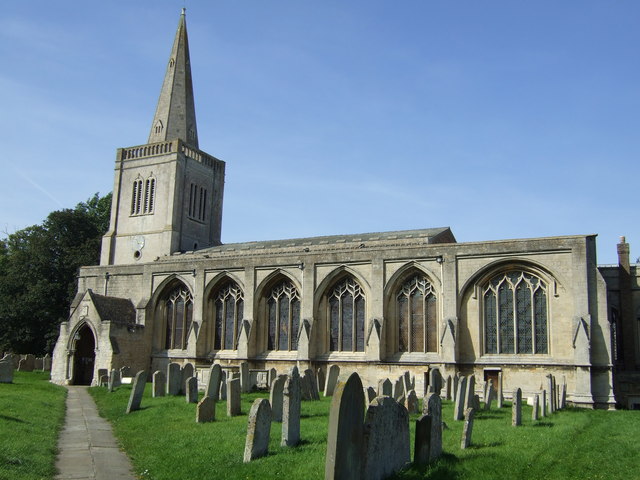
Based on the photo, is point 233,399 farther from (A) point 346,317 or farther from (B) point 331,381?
(A) point 346,317

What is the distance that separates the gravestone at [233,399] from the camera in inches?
703

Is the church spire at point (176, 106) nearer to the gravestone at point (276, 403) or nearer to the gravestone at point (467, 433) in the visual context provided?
the gravestone at point (276, 403)

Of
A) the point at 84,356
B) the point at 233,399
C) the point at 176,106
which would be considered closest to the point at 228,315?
the point at 84,356

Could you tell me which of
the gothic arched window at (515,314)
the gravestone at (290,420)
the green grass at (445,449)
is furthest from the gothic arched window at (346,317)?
the gravestone at (290,420)

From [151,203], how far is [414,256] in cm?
2172

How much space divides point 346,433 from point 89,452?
696 centimetres

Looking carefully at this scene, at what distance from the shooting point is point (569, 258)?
26.7m

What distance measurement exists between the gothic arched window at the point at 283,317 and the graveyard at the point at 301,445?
1244 cm

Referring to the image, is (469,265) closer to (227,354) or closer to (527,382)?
(527,382)

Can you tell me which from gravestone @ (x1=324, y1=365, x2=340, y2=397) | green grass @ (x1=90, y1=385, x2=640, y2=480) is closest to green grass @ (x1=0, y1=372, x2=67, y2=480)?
green grass @ (x1=90, y1=385, x2=640, y2=480)

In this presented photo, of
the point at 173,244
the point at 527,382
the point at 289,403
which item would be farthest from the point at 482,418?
the point at 173,244

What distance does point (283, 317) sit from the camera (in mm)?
33344

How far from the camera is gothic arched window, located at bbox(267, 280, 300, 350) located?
32.9 m

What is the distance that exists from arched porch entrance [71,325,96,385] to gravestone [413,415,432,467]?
27.3 meters
